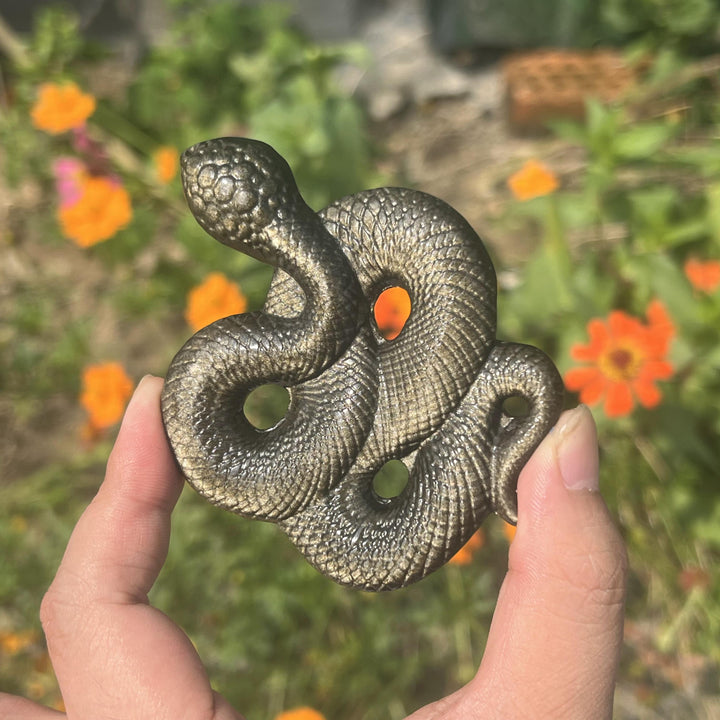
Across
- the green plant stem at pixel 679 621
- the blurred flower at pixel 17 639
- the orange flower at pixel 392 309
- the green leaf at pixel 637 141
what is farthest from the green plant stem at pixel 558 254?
the blurred flower at pixel 17 639

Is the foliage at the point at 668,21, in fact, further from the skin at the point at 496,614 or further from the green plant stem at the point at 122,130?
the skin at the point at 496,614

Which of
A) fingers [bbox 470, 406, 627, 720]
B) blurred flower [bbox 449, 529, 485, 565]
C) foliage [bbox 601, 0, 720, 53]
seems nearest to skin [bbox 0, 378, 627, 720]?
fingers [bbox 470, 406, 627, 720]

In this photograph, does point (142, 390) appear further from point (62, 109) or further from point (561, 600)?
point (62, 109)

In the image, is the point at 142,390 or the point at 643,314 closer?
the point at 142,390

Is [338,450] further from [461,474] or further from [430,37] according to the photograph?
[430,37]

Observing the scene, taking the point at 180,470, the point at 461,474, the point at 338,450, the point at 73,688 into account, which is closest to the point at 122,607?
the point at 73,688

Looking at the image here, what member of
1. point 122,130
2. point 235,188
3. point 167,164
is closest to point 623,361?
point 235,188

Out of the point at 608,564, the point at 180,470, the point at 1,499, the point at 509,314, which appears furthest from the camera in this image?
the point at 1,499

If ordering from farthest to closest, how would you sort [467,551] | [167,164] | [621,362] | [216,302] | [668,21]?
1. [668,21]
2. [167,164]
3. [216,302]
4. [467,551]
5. [621,362]
